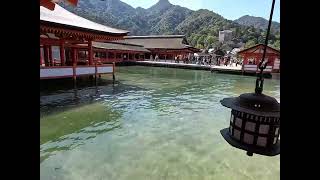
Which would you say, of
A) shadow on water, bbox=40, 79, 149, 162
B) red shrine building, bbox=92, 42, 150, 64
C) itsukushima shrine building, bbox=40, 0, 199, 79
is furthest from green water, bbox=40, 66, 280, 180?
red shrine building, bbox=92, 42, 150, 64

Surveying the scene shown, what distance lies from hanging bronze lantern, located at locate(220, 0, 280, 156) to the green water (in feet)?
13.8

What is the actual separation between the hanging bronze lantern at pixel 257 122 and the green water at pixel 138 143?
165 inches

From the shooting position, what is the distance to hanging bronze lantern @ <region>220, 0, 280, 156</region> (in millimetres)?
2666

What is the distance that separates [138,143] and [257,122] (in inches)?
257

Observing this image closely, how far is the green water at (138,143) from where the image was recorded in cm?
697

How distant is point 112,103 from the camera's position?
14.7 metres

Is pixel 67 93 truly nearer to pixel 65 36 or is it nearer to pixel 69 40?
pixel 65 36

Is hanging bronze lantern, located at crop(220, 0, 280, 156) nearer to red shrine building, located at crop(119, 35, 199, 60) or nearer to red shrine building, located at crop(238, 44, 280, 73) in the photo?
red shrine building, located at crop(238, 44, 280, 73)

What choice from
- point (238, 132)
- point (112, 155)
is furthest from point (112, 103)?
point (238, 132)

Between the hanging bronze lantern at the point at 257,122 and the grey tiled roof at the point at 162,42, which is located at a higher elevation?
the grey tiled roof at the point at 162,42

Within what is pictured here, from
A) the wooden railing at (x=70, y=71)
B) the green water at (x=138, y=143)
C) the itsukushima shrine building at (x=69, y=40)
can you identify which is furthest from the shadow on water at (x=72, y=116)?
the itsukushima shrine building at (x=69, y=40)

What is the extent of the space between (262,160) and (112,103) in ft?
29.0

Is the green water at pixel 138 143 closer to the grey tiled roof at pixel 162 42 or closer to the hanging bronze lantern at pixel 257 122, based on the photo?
the hanging bronze lantern at pixel 257 122
